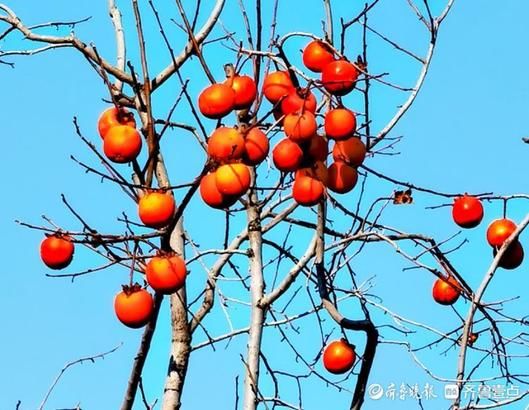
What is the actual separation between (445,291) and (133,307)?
Answer: 1.05 metres

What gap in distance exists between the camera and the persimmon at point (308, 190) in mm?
2186

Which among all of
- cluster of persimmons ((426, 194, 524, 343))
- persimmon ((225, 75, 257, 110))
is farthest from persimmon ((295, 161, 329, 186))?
cluster of persimmons ((426, 194, 524, 343))

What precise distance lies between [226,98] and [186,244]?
1.07 metres

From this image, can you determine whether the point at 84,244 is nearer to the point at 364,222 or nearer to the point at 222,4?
the point at 364,222

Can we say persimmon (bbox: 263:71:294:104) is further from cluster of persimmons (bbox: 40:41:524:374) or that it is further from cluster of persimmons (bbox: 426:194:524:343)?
cluster of persimmons (bbox: 426:194:524:343)

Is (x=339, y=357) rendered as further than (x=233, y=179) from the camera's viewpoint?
Yes

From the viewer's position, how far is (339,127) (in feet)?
7.33

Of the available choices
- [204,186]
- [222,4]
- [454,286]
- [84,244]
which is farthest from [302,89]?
[222,4]

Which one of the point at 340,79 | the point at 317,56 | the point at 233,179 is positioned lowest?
the point at 233,179

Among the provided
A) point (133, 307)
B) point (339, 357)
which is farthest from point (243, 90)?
point (339, 357)

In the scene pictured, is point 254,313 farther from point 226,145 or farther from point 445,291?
point 226,145

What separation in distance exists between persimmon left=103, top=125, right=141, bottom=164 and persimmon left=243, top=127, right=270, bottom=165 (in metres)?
0.31

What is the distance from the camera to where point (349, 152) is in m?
2.24

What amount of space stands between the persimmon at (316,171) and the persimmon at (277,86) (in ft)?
0.82
